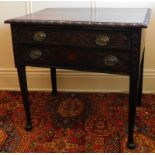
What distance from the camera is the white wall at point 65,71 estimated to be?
2.08 metres

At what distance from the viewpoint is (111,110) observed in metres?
2.01

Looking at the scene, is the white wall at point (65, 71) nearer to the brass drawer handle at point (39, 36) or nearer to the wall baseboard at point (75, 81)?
the wall baseboard at point (75, 81)

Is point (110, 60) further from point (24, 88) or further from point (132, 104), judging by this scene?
point (24, 88)

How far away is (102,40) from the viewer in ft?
4.62

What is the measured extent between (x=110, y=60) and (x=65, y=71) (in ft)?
2.96

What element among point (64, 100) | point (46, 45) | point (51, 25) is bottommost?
point (64, 100)

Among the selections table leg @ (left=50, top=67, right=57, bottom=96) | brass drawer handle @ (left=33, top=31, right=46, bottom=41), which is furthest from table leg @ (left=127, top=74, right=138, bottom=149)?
table leg @ (left=50, top=67, right=57, bottom=96)

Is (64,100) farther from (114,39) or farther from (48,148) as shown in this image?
(114,39)

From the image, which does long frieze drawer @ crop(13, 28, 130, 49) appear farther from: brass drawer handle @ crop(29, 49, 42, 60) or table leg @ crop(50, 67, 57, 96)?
table leg @ crop(50, 67, 57, 96)

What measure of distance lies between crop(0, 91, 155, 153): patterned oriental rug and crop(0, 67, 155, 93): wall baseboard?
0.07 meters

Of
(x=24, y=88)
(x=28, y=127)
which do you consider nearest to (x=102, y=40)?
(x=24, y=88)

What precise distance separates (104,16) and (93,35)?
0.66ft

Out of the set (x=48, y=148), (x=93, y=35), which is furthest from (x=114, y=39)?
(x=48, y=148)

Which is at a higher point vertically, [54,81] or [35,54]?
[35,54]
